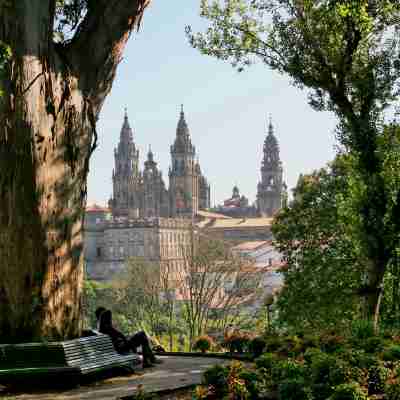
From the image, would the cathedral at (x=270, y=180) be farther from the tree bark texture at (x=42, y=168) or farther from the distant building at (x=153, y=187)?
the tree bark texture at (x=42, y=168)

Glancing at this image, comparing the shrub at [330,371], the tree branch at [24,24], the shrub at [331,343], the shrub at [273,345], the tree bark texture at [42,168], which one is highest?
the tree branch at [24,24]

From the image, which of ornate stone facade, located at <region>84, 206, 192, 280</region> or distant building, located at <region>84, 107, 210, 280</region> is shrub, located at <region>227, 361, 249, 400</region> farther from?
distant building, located at <region>84, 107, 210, 280</region>

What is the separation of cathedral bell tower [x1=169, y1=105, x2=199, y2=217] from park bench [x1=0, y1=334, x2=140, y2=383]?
98290 mm

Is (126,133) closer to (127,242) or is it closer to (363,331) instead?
(127,242)

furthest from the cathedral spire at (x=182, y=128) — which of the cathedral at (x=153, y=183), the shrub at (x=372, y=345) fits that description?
the shrub at (x=372, y=345)

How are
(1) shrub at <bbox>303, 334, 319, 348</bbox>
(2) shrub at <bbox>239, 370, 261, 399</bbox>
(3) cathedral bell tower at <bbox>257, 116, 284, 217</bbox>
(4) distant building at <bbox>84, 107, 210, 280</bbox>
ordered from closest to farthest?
(2) shrub at <bbox>239, 370, 261, 399</bbox> → (1) shrub at <bbox>303, 334, 319, 348</bbox> → (4) distant building at <bbox>84, 107, 210, 280</bbox> → (3) cathedral bell tower at <bbox>257, 116, 284, 217</bbox>

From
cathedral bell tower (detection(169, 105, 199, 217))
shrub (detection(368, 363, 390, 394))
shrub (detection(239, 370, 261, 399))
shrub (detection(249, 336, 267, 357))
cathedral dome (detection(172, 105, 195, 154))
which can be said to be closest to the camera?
shrub (detection(239, 370, 261, 399))

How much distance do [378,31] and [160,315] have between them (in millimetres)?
25269

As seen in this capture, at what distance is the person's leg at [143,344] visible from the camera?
7899 millimetres

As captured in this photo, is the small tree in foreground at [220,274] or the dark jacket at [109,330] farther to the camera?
the small tree in foreground at [220,274]

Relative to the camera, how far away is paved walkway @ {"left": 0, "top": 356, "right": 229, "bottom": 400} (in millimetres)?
6086

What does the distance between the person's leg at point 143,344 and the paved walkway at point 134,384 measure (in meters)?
0.14

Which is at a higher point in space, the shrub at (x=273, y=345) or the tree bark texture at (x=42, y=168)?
the tree bark texture at (x=42, y=168)

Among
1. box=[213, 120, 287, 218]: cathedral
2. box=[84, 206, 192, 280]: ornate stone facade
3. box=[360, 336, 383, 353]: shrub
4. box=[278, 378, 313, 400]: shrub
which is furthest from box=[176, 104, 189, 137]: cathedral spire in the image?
box=[278, 378, 313, 400]: shrub
